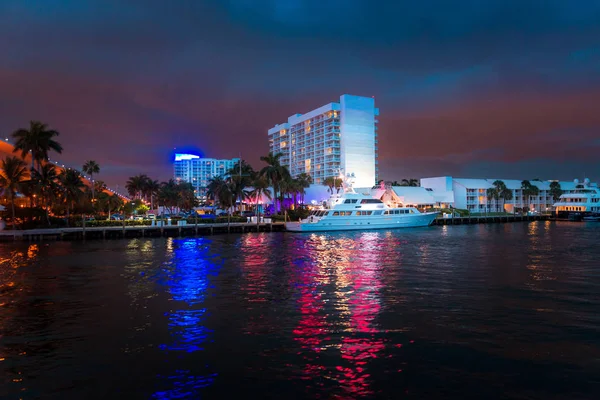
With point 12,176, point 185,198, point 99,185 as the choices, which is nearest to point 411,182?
point 185,198

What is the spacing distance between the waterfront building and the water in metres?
86.7

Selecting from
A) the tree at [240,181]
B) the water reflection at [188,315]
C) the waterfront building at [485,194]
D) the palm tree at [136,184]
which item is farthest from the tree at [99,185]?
the waterfront building at [485,194]

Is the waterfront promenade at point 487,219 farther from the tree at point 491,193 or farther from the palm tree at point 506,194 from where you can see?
the tree at point 491,193

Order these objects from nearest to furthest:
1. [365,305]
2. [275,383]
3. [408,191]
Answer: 1. [275,383]
2. [365,305]
3. [408,191]

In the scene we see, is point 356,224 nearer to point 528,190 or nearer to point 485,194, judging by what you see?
point 485,194

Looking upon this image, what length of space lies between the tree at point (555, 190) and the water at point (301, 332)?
11135cm

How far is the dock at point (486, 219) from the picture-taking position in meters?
90.7

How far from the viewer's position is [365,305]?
1870 cm

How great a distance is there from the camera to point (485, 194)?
119 metres

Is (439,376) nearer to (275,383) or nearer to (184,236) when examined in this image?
(275,383)

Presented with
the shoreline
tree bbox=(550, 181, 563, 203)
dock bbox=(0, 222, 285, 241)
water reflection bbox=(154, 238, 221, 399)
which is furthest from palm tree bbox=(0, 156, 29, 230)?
tree bbox=(550, 181, 563, 203)

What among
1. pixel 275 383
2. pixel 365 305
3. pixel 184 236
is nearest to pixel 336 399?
pixel 275 383

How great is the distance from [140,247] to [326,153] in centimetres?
11062

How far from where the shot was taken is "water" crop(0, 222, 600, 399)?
10648 millimetres
